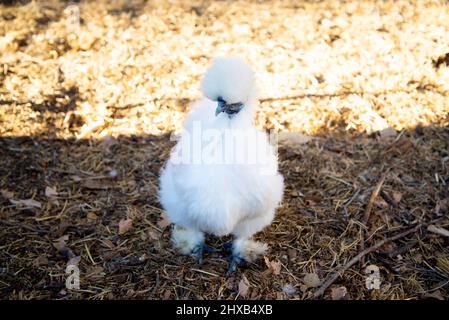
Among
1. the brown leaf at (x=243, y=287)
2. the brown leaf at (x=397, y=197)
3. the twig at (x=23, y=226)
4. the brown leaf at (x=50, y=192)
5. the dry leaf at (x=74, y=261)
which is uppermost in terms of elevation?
the brown leaf at (x=50, y=192)

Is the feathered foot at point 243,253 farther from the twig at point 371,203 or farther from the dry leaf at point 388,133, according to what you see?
the dry leaf at point 388,133

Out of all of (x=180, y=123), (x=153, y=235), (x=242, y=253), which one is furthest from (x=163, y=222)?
(x=180, y=123)

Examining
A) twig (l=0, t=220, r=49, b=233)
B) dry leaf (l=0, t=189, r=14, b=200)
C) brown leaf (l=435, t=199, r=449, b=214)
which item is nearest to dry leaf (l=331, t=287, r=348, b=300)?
brown leaf (l=435, t=199, r=449, b=214)

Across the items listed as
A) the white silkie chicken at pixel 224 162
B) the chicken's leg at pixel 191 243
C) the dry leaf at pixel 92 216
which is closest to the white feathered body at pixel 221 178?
the white silkie chicken at pixel 224 162

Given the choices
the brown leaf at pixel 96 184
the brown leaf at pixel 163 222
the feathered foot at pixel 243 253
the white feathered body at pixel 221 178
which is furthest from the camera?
the brown leaf at pixel 96 184

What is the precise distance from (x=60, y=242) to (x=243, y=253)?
144 cm

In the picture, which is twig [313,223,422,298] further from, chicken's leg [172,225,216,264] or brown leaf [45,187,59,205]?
brown leaf [45,187,59,205]

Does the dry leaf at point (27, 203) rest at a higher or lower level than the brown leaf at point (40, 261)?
higher

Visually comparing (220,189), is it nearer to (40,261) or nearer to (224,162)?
(224,162)

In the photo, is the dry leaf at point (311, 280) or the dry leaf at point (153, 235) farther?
the dry leaf at point (153, 235)

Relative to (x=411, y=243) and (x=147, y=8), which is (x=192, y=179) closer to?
(x=411, y=243)

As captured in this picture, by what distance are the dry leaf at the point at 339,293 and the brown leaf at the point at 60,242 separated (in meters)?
2.06

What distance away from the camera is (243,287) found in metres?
3.05

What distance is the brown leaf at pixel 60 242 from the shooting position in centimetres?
329
